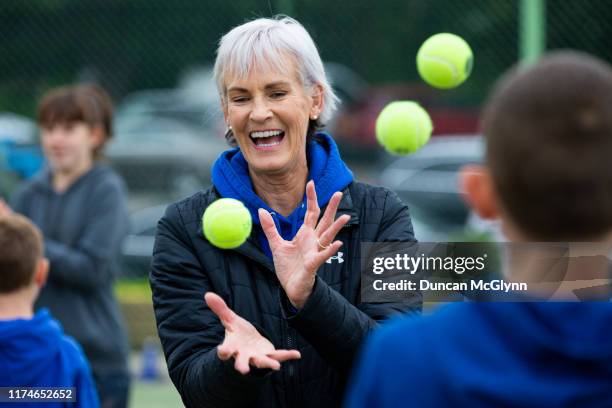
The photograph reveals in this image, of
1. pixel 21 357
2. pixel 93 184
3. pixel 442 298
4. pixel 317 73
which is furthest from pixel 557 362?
pixel 93 184

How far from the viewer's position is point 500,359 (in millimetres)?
1565

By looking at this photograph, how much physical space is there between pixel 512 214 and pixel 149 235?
27.6ft

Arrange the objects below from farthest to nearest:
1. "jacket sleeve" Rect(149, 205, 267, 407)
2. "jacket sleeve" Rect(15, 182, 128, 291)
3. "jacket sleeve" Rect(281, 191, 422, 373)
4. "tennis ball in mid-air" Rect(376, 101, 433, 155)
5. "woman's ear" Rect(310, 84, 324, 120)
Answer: "jacket sleeve" Rect(15, 182, 128, 291), "tennis ball in mid-air" Rect(376, 101, 433, 155), "woman's ear" Rect(310, 84, 324, 120), "jacket sleeve" Rect(149, 205, 267, 407), "jacket sleeve" Rect(281, 191, 422, 373)

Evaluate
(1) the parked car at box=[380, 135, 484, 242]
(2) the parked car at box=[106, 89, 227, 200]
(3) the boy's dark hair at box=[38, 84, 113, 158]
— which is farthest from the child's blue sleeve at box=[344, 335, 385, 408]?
(2) the parked car at box=[106, 89, 227, 200]

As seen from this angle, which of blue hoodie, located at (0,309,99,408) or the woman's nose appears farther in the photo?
blue hoodie, located at (0,309,99,408)

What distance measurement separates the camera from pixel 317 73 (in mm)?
3334

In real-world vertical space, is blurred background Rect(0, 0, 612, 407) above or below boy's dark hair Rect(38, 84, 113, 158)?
above

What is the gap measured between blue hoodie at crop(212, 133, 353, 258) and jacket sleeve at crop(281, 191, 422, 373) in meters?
0.31

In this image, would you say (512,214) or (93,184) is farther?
(93,184)

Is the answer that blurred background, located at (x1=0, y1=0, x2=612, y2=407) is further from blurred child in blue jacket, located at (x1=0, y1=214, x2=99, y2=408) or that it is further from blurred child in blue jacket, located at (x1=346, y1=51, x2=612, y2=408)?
blurred child in blue jacket, located at (x1=346, y1=51, x2=612, y2=408)

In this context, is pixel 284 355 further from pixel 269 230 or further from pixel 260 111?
pixel 260 111

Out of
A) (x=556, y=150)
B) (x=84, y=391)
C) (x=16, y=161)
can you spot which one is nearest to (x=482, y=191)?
(x=556, y=150)

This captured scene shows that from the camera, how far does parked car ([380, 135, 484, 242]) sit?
9312mm

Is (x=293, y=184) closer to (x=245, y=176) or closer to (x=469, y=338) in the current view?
(x=245, y=176)
